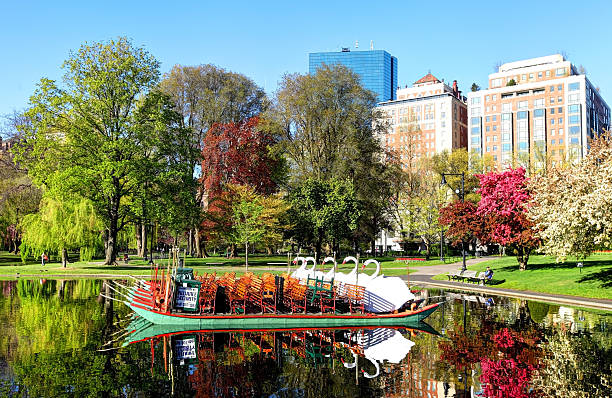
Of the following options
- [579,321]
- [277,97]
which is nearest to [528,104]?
[277,97]

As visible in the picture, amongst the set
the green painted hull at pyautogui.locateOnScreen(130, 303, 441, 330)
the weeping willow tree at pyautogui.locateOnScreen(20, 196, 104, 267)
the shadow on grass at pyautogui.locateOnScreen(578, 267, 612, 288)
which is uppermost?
the weeping willow tree at pyautogui.locateOnScreen(20, 196, 104, 267)

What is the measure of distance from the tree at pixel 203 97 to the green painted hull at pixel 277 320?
1768 inches

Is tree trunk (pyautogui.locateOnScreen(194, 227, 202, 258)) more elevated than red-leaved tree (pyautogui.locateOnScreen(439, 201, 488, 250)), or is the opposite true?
red-leaved tree (pyautogui.locateOnScreen(439, 201, 488, 250))

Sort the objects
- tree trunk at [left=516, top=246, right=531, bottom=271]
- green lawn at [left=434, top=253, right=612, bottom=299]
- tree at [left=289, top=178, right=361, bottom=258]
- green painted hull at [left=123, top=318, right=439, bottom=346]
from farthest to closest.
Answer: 1. tree at [left=289, top=178, right=361, bottom=258]
2. tree trunk at [left=516, top=246, right=531, bottom=271]
3. green lawn at [left=434, top=253, right=612, bottom=299]
4. green painted hull at [left=123, top=318, right=439, bottom=346]

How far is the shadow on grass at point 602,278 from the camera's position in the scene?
27.8 meters

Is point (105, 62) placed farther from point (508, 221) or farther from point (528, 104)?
point (528, 104)

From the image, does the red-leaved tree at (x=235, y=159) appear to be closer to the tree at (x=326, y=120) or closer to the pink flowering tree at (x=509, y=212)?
the tree at (x=326, y=120)

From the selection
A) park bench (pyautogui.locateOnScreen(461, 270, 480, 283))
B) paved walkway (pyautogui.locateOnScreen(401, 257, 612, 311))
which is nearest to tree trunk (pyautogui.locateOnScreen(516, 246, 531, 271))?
park bench (pyautogui.locateOnScreen(461, 270, 480, 283))

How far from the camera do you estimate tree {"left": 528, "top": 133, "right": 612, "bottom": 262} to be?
2488 centimetres

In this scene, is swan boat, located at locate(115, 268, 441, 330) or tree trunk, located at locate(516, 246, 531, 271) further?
tree trunk, located at locate(516, 246, 531, 271)

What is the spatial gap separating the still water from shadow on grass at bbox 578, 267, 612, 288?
6.56 meters

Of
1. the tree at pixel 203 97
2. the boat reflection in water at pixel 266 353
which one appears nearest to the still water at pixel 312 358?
the boat reflection in water at pixel 266 353

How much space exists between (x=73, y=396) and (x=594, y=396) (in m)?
10.8

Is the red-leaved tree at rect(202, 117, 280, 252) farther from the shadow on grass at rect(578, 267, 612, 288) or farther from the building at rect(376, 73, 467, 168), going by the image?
the building at rect(376, 73, 467, 168)
